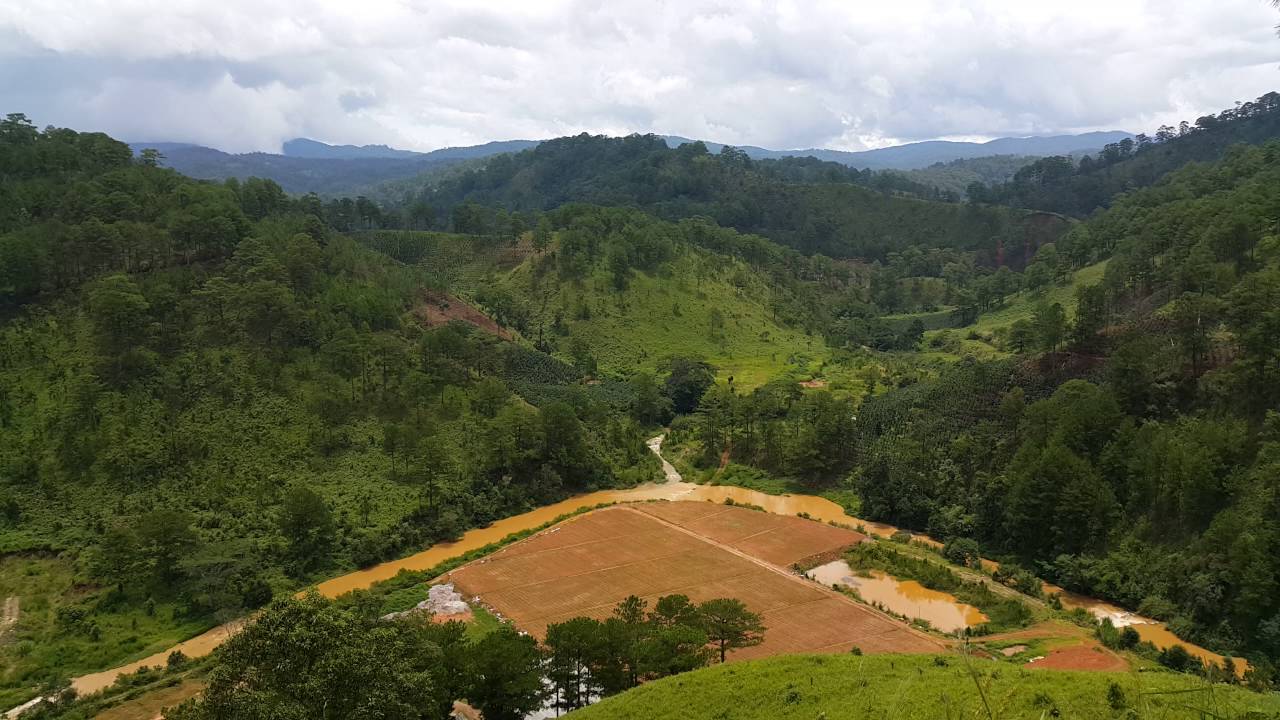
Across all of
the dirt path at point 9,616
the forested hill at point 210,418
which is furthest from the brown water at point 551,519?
the dirt path at point 9,616

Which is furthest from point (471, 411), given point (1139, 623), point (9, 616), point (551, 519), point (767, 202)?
point (767, 202)

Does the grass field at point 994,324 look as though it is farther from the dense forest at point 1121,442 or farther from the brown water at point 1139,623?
the brown water at point 1139,623

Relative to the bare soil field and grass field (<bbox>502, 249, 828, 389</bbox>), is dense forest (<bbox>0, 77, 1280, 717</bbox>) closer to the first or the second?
grass field (<bbox>502, 249, 828, 389</bbox>)

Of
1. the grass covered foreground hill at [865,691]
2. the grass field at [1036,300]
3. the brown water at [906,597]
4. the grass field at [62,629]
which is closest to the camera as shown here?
the grass covered foreground hill at [865,691]

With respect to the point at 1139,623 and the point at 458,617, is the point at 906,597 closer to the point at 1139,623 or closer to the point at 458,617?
the point at 1139,623

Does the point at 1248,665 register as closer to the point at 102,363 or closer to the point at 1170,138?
the point at 102,363

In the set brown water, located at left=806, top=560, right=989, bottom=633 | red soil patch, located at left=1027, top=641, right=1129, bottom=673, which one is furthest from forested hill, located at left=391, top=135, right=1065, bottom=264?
red soil patch, located at left=1027, top=641, right=1129, bottom=673

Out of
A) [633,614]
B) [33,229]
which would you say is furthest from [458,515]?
[33,229]
